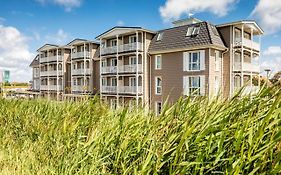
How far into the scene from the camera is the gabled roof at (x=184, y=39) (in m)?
22.0

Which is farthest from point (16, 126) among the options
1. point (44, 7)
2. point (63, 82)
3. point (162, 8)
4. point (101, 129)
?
point (63, 82)

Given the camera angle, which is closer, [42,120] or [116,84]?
[42,120]

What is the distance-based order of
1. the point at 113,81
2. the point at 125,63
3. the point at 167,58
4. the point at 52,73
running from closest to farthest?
the point at 167,58 → the point at 125,63 → the point at 113,81 → the point at 52,73

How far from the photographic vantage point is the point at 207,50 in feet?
72.0

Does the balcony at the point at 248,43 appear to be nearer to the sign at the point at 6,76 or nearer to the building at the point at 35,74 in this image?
the sign at the point at 6,76

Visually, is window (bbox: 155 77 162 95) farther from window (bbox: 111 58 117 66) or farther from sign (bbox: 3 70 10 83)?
sign (bbox: 3 70 10 83)

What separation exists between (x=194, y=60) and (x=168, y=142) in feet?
69.4

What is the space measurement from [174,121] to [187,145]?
0.58 metres

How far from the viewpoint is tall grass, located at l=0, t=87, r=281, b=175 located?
2.28 metres

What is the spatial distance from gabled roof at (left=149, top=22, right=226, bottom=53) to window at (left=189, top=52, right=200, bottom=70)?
35.4 inches

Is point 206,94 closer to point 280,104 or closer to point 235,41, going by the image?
point 280,104

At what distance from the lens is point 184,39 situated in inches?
926

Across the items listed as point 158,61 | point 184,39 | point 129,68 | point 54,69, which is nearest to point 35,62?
point 54,69

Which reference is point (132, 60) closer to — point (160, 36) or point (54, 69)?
point (160, 36)
